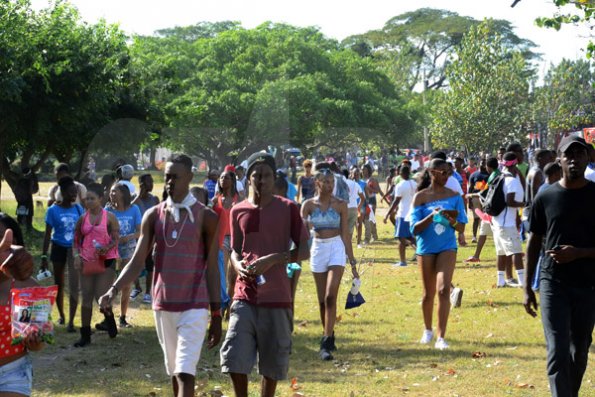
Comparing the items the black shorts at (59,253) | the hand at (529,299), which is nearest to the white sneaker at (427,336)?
the hand at (529,299)

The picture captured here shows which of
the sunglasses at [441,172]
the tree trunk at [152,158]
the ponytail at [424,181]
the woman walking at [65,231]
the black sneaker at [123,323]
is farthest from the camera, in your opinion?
the tree trunk at [152,158]

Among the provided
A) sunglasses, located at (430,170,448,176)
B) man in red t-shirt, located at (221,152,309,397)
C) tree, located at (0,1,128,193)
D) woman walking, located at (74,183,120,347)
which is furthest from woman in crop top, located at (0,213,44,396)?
tree, located at (0,1,128,193)

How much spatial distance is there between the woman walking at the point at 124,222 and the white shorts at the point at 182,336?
515 centimetres

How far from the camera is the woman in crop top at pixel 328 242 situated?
31.4 feet

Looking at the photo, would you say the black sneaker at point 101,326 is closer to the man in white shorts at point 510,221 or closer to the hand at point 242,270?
the hand at point 242,270

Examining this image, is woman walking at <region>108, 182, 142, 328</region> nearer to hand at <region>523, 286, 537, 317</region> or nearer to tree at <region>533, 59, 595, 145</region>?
hand at <region>523, 286, 537, 317</region>

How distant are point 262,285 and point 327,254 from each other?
2945mm

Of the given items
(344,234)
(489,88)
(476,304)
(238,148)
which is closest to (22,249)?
(344,234)

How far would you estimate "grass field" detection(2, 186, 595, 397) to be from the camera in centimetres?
832

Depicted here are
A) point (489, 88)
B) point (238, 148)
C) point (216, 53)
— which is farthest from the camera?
point (216, 53)

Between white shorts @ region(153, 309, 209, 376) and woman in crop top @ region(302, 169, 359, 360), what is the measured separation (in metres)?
3.40

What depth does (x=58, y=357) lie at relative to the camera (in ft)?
32.5

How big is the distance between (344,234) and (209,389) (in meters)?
2.24

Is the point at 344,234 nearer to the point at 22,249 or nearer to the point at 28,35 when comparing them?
the point at 22,249
